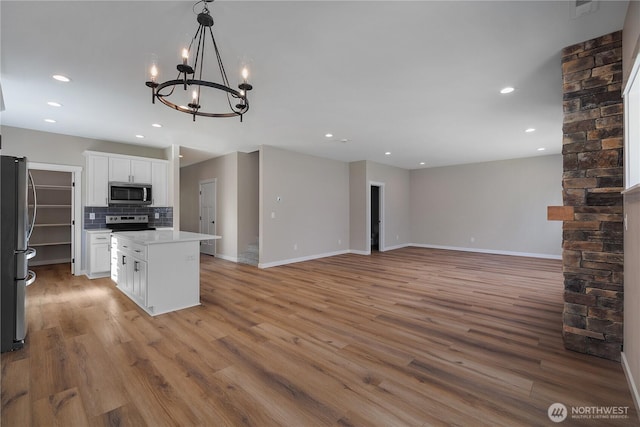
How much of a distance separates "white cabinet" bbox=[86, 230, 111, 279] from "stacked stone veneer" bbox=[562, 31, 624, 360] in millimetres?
6514

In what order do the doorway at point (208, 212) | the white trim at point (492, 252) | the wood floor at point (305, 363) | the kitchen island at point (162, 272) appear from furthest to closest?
1. the doorway at point (208, 212)
2. the white trim at point (492, 252)
3. the kitchen island at point (162, 272)
4. the wood floor at point (305, 363)

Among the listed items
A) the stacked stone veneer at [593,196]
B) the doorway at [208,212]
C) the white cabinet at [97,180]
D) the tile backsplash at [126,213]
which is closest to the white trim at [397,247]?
the doorway at [208,212]

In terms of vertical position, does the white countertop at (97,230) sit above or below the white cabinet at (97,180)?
below

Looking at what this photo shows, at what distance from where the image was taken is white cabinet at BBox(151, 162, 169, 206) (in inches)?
232

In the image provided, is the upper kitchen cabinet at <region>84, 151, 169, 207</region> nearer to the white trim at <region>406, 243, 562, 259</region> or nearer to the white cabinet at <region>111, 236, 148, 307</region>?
the white cabinet at <region>111, 236, 148, 307</region>

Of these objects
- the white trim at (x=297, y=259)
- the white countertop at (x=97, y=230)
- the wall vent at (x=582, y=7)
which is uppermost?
the wall vent at (x=582, y=7)

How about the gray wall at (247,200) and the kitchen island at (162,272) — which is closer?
Answer: the kitchen island at (162,272)

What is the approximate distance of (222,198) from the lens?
23.4 ft

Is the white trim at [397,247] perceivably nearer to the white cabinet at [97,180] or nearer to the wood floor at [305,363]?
the wood floor at [305,363]

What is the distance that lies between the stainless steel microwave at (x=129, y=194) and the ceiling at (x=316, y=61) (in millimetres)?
1044

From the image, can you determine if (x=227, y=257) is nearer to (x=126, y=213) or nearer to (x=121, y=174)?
(x=126, y=213)

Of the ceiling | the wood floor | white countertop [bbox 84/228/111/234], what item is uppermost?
the ceiling

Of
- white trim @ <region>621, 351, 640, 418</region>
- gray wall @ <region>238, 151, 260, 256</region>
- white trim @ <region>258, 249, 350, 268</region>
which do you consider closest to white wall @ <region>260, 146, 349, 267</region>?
white trim @ <region>258, 249, 350, 268</region>

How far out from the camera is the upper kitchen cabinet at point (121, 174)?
5152 millimetres
